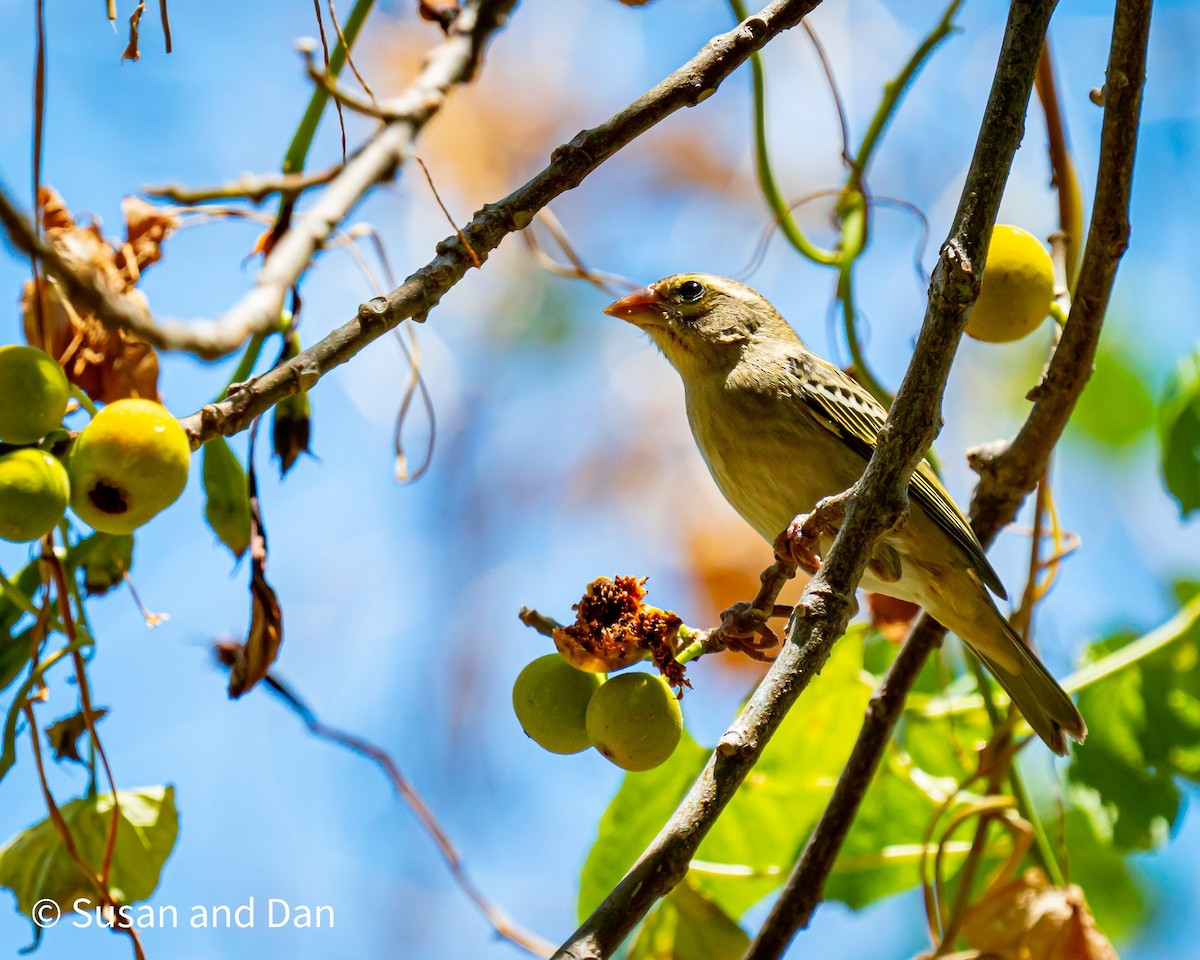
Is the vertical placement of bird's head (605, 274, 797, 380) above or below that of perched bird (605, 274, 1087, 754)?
above

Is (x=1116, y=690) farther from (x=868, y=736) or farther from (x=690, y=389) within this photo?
(x=690, y=389)

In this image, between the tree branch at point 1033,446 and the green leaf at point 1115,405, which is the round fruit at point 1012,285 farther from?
the green leaf at point 1115,405

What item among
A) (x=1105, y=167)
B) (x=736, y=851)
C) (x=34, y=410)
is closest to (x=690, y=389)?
(x=736, y=851)

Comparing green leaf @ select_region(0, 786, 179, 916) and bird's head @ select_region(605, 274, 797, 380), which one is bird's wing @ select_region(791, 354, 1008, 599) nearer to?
bird's head @ select_region(605, 274, 797, 380)

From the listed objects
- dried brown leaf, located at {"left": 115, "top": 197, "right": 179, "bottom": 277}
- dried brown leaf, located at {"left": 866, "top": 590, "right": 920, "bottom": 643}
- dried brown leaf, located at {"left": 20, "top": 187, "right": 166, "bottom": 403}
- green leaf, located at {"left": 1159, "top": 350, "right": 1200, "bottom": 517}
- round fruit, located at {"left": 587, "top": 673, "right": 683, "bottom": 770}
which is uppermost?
dried brown leaf, located at {"left": 115, "top": 197, "right": 179, "bottom": 277}

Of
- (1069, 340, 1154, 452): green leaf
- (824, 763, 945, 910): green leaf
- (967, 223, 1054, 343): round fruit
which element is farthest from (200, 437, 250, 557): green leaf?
(1069, 340, 1154, 452): green leaf

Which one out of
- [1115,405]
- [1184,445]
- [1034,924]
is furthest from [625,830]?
[1115,405]

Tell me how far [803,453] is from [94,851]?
2.09 m

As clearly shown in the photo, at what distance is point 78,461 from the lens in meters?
1.54

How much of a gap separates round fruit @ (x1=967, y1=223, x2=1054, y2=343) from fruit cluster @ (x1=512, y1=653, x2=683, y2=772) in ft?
3.51

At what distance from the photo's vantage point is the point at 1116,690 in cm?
327

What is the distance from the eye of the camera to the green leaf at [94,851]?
2.08 meters

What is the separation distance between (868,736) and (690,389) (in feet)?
4.74

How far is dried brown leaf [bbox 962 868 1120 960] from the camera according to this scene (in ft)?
8.46
